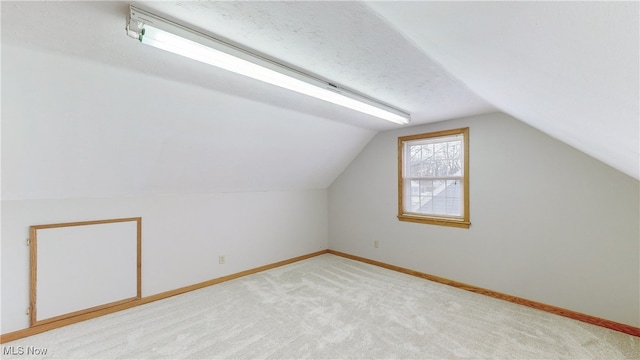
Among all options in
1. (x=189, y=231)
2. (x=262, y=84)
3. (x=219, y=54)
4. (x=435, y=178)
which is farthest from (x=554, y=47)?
(x=189, y=231)

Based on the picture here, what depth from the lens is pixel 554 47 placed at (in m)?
0.80

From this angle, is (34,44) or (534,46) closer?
(534,46)

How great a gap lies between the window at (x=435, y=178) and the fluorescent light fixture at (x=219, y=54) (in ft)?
6.23

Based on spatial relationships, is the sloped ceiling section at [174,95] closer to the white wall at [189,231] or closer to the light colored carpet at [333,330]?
the white wall at [189,231]

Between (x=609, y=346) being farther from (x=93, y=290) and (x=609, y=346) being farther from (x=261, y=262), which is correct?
(x=93, y=290)

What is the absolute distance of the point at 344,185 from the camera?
5.05 m

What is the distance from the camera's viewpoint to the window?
12.0 feet

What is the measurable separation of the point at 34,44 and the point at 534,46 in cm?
256

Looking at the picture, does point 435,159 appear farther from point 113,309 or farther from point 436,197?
point 113,309

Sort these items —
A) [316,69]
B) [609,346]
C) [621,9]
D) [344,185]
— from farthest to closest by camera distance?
[344,185] < [609,346] < [316,69] < [621,9]

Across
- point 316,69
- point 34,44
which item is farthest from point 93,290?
point 316,69

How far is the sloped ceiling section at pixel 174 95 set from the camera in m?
1.46

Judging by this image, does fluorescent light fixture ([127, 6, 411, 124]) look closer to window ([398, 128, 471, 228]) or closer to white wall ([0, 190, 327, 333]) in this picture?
window ([398, 128, 471, 228])

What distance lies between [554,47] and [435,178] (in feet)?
10.9
